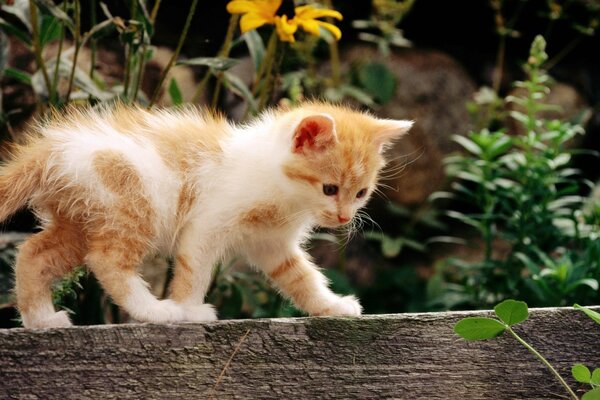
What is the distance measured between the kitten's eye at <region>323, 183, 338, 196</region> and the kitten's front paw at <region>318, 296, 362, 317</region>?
24cm

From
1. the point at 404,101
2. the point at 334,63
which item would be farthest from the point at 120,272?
the point at 404,101

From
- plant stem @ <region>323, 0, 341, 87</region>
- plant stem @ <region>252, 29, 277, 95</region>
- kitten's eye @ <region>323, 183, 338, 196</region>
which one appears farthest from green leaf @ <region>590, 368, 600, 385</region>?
plant stem @ <region>323, 0, 341, 87</region>

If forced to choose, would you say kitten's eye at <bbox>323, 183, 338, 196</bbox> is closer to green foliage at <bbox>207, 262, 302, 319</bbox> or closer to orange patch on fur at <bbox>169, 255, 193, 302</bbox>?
orange patch on fur at <bbox>169, 255, 193, 302</bbox>

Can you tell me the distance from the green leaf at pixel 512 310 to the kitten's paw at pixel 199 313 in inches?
21.6

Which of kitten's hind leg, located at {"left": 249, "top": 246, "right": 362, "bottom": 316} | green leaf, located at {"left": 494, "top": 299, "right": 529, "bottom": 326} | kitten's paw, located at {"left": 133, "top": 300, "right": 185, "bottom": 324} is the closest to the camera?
green leaf, located at {"left": 494, "top": 299, "right": 529, "bottom": 326}

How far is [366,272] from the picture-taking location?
362 centimetres

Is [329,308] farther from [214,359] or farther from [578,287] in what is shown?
[578,287]

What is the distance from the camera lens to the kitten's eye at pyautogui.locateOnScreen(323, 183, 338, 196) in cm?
165

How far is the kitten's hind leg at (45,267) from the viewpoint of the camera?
1.48 meters

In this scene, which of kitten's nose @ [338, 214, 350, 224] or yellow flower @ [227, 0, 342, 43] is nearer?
kitten's nose @ [338, 214, 350, 224]

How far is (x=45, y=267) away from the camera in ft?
5.01

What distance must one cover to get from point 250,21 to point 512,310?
100cm

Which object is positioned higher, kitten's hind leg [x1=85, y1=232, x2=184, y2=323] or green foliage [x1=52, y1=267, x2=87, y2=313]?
kitten's hind leg [x1=85, y1=232, x2=184, y2=323]

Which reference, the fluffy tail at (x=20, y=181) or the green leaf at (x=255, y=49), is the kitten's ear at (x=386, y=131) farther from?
the fluffy tail at (x=20, y=181)
